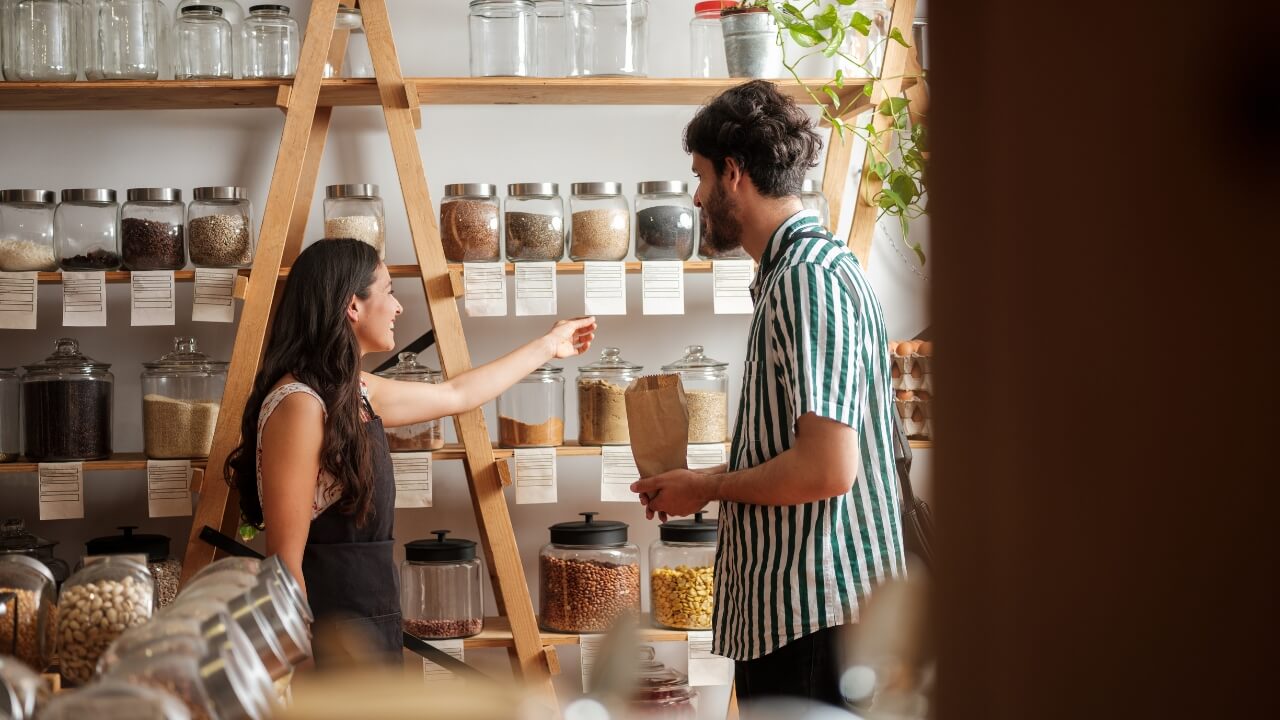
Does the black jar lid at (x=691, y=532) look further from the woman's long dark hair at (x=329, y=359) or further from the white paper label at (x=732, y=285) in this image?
the woman's long dark hair at (x=329, y=359)

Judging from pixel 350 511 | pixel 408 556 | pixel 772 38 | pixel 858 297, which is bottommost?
pixel 408 556

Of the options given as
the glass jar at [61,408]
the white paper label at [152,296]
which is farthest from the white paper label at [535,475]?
the glass jar at [61,408]

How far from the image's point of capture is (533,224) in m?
2.37

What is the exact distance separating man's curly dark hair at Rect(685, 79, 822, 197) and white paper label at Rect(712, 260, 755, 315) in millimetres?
725

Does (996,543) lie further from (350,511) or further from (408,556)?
(408,556)

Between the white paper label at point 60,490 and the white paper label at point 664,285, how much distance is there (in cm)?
122

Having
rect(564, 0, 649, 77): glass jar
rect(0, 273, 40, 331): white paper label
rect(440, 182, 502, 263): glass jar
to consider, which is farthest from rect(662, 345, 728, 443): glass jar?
rect(0, 273, 40, 331): white paper label

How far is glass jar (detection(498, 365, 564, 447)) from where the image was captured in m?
2.42

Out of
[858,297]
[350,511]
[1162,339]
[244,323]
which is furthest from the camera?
[244,323]

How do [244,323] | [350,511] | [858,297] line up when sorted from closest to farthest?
[858,297] < [350,511] < [244,323]

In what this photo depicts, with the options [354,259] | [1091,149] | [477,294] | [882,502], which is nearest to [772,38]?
[477,294]

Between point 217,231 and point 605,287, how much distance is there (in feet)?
2.71

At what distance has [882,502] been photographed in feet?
4.93

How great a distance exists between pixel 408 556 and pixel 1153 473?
2285mm
